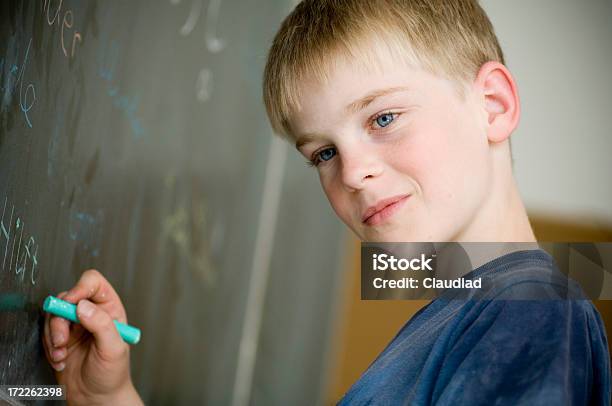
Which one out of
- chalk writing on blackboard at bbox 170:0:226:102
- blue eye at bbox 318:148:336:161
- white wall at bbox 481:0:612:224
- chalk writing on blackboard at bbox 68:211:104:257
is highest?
white wall at bbox 481:0:612:224

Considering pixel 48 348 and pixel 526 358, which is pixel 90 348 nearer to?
pixel 48 348

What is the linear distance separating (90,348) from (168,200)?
0.62 metres

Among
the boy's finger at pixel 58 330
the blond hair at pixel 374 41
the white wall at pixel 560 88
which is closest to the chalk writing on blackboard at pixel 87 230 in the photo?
the boy's finger at pixel 58 330

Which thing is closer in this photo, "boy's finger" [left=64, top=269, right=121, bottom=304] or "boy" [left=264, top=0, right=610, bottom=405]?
"boy" [left=264, top=0, right=610, bottom=405]

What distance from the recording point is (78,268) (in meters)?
0.87

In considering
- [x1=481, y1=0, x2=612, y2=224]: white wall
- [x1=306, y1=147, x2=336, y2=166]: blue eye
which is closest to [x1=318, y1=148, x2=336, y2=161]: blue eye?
[x1=306, y1=147, x2=336, y2=166]: blue eye

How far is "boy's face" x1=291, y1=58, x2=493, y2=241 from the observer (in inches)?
27.9

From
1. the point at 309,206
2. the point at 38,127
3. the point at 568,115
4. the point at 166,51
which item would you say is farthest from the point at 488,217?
the point at 568,115

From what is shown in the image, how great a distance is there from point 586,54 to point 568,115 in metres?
0.21

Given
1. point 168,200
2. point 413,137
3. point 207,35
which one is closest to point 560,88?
point 207,35

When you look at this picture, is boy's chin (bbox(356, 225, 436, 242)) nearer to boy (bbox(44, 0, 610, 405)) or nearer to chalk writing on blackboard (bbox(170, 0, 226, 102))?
boy (bbox(44, 0, 610, 405))

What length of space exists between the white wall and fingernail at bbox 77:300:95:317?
1702 mm

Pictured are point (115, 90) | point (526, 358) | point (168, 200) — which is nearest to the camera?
point (526, 358)

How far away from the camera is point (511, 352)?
488 mm
